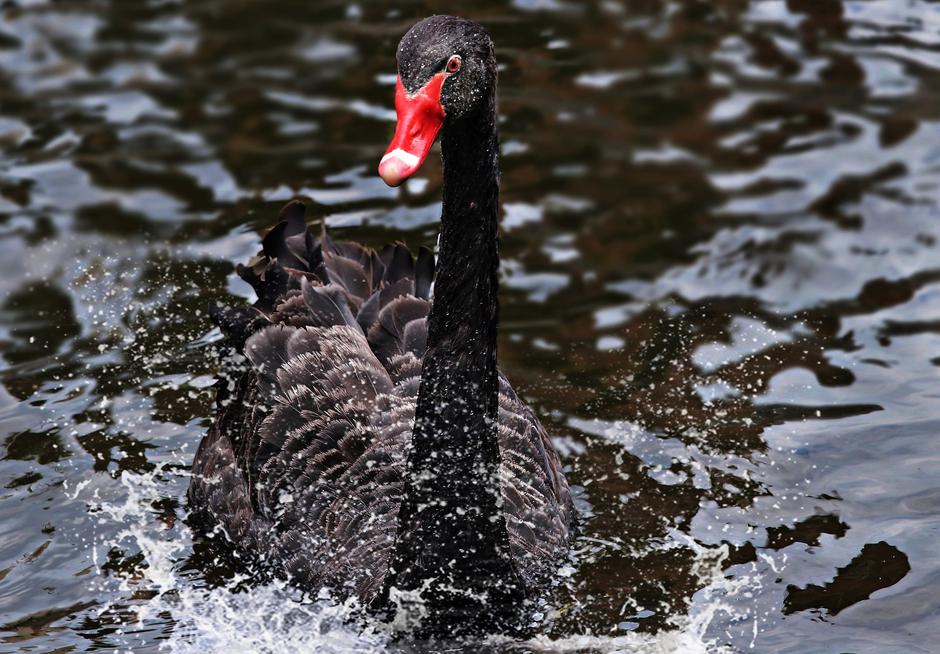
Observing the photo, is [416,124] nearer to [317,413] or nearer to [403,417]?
[403,417]

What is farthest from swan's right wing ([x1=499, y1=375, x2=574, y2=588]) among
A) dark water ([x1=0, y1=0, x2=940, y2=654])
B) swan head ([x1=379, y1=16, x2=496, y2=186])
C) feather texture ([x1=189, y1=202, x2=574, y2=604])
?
swan head ([x1=379, y1=16, x2=496, y2=186])

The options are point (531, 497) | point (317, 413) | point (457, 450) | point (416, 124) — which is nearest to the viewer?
point (416, 124)

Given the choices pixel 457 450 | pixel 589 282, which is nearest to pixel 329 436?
pixel 457 450

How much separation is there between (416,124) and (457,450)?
1464 millimetres

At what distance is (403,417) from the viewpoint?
6.30 metres

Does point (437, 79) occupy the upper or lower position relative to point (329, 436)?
upper

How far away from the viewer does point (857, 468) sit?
745 cm

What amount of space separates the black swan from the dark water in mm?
277

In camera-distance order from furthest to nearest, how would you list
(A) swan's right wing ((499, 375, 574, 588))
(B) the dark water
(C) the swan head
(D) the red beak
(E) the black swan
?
(B) the dark water → (A) swan's right wing ((499, 375, 574, 588)) → (E) the black swan → (C) the swan head → (D) the red beak

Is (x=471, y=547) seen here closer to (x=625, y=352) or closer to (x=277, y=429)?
(x=277, y=429)

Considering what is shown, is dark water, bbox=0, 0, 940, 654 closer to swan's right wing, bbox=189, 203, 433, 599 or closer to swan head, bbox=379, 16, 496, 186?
swan's right wing, bbox=189, 203, 433, 599

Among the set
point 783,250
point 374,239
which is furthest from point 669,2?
point 374,239

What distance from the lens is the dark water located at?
6.37 metres

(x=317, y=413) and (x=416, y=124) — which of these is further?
(x=317, y=413)
